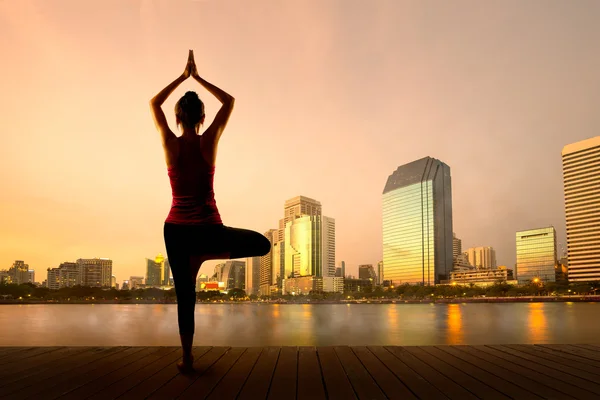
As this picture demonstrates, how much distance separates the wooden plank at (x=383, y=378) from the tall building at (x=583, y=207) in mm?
198041

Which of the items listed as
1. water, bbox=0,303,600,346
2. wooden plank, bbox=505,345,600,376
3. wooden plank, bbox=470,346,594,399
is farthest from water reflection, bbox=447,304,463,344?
wooden plank, bbox=470,346,594,399

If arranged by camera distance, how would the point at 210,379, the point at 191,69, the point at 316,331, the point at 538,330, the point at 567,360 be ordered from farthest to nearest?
1. the point at 316,331
2. the point at 538,330
3. the point at 567,360
4. the point at 191,69
5. the point at 210,379

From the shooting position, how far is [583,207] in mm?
183750

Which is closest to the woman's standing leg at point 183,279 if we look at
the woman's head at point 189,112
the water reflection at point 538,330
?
the woman's head at point 189,112

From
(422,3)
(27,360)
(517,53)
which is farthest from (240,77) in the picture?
(517,53)

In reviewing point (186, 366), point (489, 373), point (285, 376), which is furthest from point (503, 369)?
point (186, 366)

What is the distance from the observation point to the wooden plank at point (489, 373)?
3770 mm

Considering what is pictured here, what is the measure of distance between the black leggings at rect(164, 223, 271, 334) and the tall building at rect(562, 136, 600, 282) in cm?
19972

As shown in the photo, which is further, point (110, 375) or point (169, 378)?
point (110, 375)

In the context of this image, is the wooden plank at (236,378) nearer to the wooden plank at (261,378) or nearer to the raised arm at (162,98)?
the wooden plank at (261,378)

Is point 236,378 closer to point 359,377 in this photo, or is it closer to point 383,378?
point 359,377

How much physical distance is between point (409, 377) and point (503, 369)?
4.25 feet

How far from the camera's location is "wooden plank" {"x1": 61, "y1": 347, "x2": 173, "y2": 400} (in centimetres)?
380

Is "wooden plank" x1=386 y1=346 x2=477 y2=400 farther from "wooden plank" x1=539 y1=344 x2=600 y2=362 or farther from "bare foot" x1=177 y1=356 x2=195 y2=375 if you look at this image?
"bare foot" x1=177 y1=356 x2=195 y2=375
